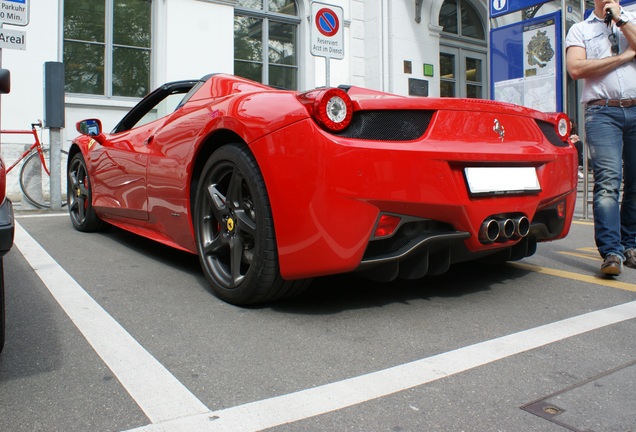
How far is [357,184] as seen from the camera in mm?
2334

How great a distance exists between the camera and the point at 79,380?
6.44 feet

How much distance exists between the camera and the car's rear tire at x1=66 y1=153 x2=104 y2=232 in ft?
16.4

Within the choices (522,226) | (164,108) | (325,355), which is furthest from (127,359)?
(164,108)

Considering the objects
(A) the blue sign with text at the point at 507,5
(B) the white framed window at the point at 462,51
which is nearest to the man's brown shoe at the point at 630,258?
(A) the blue sign with text at the point at 507,5

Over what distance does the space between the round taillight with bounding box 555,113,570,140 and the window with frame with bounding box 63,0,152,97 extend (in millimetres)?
8257

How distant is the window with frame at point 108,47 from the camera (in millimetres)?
9508

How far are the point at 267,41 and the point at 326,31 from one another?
5.03 metres

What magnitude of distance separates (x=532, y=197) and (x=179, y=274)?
203 cm

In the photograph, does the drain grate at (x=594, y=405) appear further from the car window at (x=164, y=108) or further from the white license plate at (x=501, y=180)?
the car window at (x=164, y=108)

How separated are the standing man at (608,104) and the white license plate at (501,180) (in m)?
1.03

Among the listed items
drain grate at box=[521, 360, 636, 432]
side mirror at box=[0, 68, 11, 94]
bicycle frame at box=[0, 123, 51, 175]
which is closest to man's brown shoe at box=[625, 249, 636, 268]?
drain grate at box=[521, 360, 636, 432]

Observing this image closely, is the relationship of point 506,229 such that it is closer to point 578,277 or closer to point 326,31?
point 578,277

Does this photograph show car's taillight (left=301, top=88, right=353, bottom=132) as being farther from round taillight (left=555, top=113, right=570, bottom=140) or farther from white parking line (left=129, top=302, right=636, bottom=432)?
round taillight (left=555, top=113, right=570, bottom=140)

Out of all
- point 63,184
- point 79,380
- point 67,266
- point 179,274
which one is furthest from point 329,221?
point 63,184
